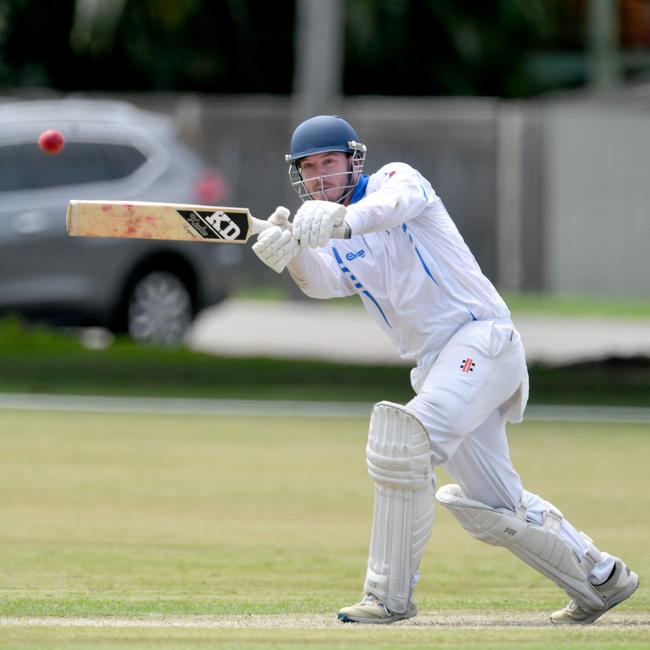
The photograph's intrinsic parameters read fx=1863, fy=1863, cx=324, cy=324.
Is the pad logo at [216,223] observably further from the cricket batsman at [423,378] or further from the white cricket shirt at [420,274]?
the white cricket shirt at [420,274]

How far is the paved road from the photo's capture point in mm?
17281

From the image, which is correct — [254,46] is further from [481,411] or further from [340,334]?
[481,411]

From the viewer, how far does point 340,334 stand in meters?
18.8

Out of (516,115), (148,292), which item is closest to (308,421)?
(148,292)

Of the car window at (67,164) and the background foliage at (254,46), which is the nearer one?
the car window at (67,164)

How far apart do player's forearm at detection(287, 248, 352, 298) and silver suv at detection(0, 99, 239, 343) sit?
9.46 meters

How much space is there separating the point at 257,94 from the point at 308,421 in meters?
14.3

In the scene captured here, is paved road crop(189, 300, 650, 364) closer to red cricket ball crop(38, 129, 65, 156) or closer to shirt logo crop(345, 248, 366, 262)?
red cricket ball crop(38, 129, 65, 156)

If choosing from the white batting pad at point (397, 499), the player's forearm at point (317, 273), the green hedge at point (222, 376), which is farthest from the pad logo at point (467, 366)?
the green hedge at point (222, 376)

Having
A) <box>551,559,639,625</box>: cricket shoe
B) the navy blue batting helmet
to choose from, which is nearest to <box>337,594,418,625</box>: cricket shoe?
<box>551,559,639,625</box>: cricket shoe

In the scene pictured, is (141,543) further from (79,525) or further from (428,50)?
(428,50)

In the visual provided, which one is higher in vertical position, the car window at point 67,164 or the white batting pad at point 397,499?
the car window at point 67,164

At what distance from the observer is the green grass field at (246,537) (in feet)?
19.0

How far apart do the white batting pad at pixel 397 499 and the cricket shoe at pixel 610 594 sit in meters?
0.64
